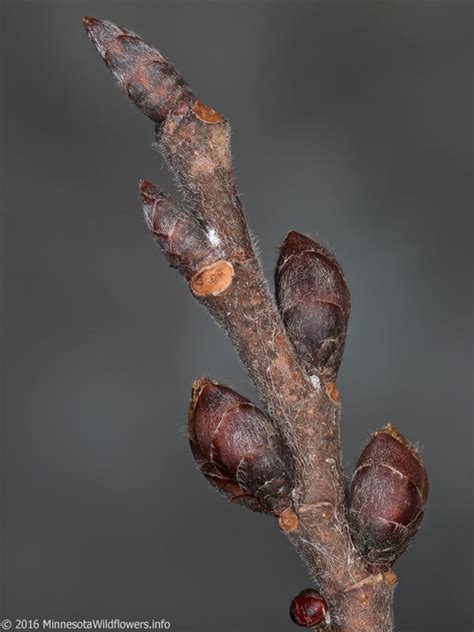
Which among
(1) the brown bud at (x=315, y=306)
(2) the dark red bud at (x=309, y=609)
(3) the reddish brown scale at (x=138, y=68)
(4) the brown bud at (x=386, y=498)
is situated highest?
(3) the reddish brown scale at (x=138, y=68)

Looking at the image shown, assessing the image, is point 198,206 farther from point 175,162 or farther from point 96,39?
point 96,39

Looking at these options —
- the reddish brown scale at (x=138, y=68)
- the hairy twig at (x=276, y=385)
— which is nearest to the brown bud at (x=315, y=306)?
the hairy twig at (x=276, y=385)

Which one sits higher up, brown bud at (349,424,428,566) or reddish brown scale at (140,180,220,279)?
reddish brown scale at (140,180,220,279)

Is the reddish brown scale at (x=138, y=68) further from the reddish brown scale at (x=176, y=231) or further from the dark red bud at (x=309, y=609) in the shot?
the dark red bud at (x=309, y=609)

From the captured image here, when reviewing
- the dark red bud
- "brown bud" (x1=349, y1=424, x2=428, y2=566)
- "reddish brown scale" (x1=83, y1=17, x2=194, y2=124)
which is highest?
"reddish brown scale" (x1=83, y1=17, x2=194, y2=124)

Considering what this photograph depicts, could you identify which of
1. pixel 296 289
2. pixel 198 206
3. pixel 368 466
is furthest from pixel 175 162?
pixel 368 466

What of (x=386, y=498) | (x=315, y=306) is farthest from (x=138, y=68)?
(x=386, y=498)

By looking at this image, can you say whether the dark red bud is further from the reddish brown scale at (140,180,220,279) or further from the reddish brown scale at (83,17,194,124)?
the reddish brown scale at (83,17,194,124)

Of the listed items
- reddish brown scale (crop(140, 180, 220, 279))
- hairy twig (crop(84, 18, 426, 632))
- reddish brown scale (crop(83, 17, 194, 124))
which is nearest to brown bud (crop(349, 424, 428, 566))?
hairy twig (crop(84, 18, 426, 632))

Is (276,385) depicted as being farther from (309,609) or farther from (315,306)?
(309,609)
